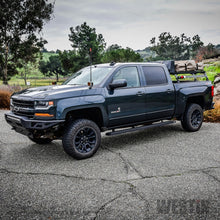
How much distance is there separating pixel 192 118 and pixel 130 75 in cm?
258

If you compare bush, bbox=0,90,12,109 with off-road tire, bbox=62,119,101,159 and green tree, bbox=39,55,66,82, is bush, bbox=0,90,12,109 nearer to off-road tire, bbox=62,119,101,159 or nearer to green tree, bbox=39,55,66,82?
off-road tire, bbox=62,119,101,159

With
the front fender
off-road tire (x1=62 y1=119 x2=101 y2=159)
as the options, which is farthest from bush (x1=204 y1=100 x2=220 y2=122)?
off-road tire (x1=62 y1=119 x2=101 y2=159)

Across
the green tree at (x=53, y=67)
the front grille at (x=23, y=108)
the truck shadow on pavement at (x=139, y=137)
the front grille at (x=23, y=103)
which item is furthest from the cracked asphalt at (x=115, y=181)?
the green tree at (x=53, y=67)

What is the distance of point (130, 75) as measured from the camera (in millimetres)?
6031

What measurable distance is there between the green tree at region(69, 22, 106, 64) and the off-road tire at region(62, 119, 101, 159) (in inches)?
2130

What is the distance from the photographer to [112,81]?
563 cm

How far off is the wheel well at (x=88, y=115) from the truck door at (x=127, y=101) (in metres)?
0.23

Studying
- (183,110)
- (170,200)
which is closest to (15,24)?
(183,110)

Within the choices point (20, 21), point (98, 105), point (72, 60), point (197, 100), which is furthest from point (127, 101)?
point (72, 60)

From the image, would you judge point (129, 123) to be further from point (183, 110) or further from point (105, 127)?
point (183, 110)

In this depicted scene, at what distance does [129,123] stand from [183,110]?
1.97 metres

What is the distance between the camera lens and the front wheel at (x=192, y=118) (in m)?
7.14

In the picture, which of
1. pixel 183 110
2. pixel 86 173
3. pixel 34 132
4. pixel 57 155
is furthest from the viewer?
pixel 183 110

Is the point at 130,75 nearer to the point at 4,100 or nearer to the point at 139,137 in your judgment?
the point at 139,137
